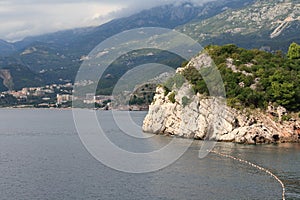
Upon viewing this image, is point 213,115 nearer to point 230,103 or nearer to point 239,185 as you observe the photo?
point 230,103

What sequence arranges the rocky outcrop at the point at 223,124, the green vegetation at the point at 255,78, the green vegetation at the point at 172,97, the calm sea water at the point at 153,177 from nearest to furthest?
1. the calm sea water at the point at 153,177
2. the rocky outcrop at the point at 223,124
3. the green vegetation at the point at 255,78
4. the green vegetation at the point at 172,97

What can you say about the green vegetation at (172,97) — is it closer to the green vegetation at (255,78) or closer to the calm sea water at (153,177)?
the green vegetation at (255,78)

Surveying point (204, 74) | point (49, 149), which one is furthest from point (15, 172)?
point (204, 74)

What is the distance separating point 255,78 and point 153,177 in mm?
38917

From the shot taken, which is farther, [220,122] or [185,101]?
[185,101]

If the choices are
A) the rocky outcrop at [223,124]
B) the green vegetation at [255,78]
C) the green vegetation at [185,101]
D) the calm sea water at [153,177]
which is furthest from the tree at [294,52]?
the calm sea water at [153,177]

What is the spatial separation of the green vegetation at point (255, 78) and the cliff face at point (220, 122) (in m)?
1.77

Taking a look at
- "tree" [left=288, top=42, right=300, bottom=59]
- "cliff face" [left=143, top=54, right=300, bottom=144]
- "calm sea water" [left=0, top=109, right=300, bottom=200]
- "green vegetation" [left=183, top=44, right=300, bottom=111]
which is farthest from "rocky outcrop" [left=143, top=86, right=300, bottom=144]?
"tree" [left=288, top=42, right=300, bottom=59]

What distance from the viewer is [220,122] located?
76188mm

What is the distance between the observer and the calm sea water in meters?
42.4

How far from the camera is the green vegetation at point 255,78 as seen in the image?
77812 mm

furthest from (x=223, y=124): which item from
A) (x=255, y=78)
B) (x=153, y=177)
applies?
(x=153, y=177)

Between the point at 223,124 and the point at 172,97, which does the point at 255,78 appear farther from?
the point at 172,97

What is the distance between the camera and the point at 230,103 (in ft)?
253
